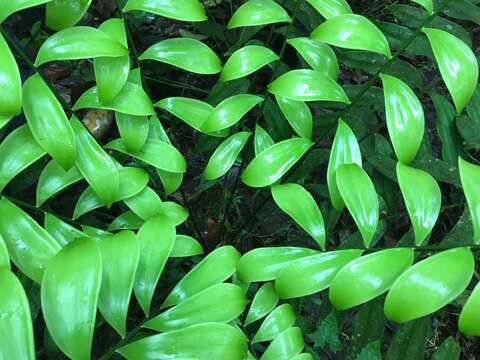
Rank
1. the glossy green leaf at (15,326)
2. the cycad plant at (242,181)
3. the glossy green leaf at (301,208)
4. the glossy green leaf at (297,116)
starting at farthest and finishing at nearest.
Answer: the glossy green leaf at (297,116) → the glossy green leaf at (301,208) → the cycad plant at (242,181) → the glossy green leaf at (15,326)

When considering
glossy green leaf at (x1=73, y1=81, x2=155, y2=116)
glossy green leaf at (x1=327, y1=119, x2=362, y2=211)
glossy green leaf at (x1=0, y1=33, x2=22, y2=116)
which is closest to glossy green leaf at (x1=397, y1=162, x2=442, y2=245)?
glossy green leaf at (x1=327, y1=119, x2=362, y2=211)

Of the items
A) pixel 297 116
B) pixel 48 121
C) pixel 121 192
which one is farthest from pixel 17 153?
pixel 297 116

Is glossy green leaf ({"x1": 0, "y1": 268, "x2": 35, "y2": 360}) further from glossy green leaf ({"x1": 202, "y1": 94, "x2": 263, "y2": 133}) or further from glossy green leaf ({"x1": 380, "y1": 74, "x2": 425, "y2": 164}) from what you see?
glossy green leaf ({"x1": 380, "y1": 74, "x2": 425, "y2": 164})

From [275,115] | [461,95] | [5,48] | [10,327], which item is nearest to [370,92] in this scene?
[275,115]

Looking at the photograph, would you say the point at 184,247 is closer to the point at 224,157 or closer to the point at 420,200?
the point at 224,157

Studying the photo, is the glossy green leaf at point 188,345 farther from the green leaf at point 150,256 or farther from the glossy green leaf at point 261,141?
the glossy green leaf at point 261,141

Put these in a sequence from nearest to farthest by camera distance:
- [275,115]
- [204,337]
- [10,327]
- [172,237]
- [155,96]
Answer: [10,327]
[204,337]
[172,237]
[275,115]
[155,96]

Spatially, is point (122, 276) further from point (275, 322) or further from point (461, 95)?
point (461, 95)

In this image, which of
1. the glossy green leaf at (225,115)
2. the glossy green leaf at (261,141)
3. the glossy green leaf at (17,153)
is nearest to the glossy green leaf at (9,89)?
the glossy green leaf at (17,153)
